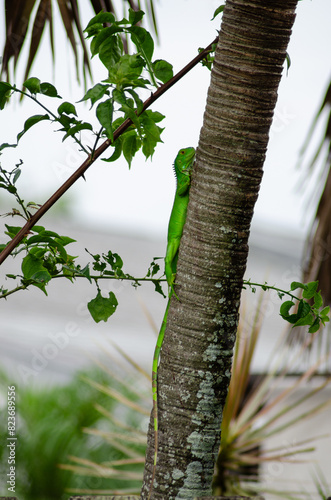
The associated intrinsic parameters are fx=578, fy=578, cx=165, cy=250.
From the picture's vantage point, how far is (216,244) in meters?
0.92

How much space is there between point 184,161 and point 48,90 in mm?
495

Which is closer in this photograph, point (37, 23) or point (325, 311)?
point (325, 311)

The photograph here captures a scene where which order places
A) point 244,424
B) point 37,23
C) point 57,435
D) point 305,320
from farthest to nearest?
point 57,435 → point 244,424 → point 37,23 → point 305,320

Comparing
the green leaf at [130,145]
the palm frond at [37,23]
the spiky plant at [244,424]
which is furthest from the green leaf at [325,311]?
the spiky plant at [244,424]

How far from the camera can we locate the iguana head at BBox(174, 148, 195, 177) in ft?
4.11

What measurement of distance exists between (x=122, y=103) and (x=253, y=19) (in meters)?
0.26

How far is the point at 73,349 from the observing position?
5520 millimetres

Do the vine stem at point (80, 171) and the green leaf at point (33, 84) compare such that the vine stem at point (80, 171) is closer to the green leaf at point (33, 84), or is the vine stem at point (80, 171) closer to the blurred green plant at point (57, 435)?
the green leaf at point (33, 84)

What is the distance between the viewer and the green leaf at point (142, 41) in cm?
80

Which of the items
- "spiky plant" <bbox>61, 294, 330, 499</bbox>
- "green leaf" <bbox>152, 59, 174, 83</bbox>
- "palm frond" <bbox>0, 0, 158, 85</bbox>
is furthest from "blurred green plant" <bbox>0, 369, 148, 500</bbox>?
"green leaf" <bbox>152, 59, 174, 83</bbox>

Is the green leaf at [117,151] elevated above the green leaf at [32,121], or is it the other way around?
the green leaf at [117,151]

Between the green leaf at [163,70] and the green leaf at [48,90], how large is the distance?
0.53 ft

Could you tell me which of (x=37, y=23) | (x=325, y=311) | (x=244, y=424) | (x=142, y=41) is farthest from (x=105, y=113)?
(x=244, y=424)

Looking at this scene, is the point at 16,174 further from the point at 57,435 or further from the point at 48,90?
the point at 57,435
